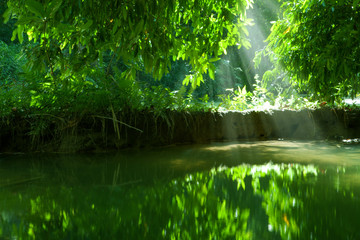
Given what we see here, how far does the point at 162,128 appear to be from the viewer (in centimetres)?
404

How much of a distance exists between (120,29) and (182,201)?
3.69 ft

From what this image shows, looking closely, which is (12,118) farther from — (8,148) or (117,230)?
(117,230)

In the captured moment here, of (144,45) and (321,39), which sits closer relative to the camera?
(144,45)

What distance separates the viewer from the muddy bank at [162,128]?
11.1ft

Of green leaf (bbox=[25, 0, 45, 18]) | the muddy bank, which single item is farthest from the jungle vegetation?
the muddy bank

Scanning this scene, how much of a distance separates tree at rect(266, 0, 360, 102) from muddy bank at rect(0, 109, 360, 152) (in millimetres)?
1071

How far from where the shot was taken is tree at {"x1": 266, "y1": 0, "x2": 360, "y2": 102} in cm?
295

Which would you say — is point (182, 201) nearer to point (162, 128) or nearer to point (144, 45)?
point (144, 45)

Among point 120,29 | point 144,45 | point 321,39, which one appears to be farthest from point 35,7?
point 321,39

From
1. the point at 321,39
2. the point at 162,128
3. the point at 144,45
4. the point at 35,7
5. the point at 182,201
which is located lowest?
the point at 182,201

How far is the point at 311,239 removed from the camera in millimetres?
886

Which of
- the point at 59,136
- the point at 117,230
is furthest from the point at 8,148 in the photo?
the point at 117,230

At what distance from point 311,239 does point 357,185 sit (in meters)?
0.88

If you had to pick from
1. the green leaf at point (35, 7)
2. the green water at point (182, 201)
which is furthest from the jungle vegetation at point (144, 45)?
the green water at point (182, 201)
